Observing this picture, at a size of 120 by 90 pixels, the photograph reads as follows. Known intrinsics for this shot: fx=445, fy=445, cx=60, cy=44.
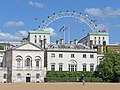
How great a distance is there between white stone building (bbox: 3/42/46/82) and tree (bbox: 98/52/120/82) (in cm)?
1593

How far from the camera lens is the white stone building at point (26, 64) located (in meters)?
109

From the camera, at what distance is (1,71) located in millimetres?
109438

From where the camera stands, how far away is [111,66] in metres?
103

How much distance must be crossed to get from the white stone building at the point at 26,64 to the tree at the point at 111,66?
15.9 meters

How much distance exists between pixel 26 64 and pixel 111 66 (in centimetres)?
2163

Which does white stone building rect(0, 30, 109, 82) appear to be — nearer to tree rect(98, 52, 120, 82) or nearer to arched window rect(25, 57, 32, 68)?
arched window rect(25, 57, 32, 68)

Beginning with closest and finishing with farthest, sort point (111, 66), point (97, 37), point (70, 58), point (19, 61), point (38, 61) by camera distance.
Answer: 1. point (111, 66)
2. point (19, 61)
3. point (38, 61)
4. point (70, 58)
5. point (97, 37)

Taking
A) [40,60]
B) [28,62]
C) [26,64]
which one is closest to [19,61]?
[26,64]

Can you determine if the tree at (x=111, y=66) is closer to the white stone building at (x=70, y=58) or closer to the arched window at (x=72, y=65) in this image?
the white stone building at (x=70, y=58)

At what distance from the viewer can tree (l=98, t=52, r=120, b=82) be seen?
10196 cm

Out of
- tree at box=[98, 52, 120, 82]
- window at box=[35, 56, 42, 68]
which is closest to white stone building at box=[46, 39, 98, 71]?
window at box=[35, 56, 42, 68]

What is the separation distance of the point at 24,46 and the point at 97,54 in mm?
20551

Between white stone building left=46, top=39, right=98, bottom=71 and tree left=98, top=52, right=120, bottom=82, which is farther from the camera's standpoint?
white stone building left=46, top=39, right=98, bottom=71

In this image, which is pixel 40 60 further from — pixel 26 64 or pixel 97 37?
pixel 97 37
